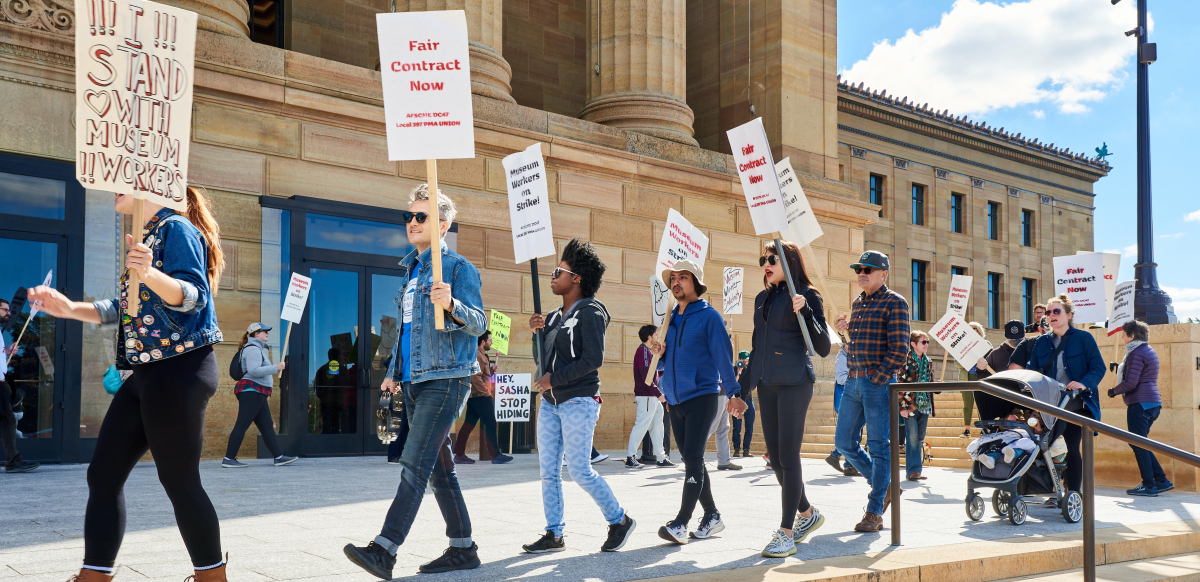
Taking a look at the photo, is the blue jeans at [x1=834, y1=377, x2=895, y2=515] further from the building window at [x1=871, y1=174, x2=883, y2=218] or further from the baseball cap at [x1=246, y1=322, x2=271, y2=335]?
the building window at [x1=871, y1=174, x2=883, y2=218]

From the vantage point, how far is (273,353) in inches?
555

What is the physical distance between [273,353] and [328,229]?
2.04 m

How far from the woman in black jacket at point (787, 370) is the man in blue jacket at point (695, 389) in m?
0.26

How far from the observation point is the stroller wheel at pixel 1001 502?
794 centimetres

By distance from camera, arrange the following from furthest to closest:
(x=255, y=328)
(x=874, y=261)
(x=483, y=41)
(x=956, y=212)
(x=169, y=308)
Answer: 1. (x=956, y=212)
2. (x=483, y=41)
3. (x=255, y=328)
4. (x=874, y=261)
5. (x=169, y=308)

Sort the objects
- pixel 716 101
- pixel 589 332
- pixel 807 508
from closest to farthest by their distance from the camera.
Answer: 1. pixel 589 332
2. pixel 807 508
3. pixel 716 101

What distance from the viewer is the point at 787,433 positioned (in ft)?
20.4

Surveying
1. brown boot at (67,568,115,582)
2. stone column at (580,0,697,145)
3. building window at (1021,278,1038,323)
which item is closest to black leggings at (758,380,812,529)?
brown boot at (67,568,115,582)

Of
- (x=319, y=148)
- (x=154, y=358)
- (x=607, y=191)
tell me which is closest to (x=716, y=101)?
(x=607, y=191)

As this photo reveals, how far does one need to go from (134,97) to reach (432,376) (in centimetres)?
194

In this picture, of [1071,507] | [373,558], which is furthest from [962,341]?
[373,558]

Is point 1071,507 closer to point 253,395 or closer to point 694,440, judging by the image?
point 694,440

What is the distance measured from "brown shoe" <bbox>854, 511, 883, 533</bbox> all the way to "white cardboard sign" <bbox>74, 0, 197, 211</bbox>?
5024mm

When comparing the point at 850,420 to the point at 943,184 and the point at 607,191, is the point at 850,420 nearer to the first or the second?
the point at 607,191
